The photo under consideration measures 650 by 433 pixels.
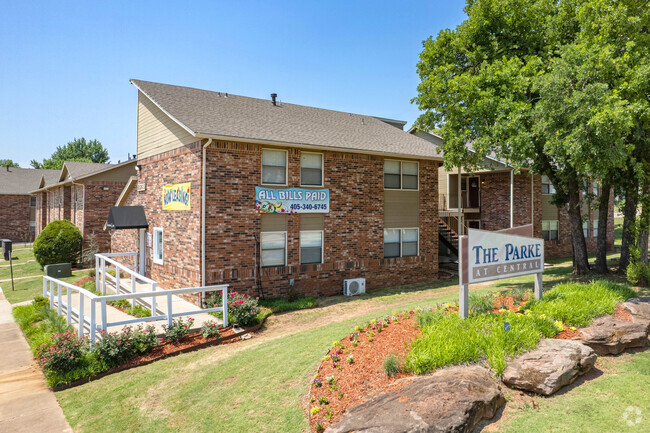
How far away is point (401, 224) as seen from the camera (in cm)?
1719

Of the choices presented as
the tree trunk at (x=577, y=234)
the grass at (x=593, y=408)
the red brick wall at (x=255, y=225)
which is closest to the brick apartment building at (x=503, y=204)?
A: the red brick wall at (x=255, y=225)

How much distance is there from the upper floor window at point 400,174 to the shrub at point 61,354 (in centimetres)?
1228

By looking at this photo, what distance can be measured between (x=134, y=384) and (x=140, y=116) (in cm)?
1353

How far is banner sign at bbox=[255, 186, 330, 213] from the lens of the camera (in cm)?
1364

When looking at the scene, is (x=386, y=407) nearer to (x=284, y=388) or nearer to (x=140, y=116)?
(x=284, y=388)

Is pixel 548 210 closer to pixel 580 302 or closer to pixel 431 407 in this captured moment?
pixel 580 302

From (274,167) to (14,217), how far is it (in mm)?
40305

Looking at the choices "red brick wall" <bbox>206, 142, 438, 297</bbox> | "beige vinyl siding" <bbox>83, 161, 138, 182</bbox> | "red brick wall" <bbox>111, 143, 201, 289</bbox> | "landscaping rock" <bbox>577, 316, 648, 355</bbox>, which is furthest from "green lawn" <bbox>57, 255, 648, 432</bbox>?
"beige vinyl siding" <bbox>83, 161, 138, 182</bbox>

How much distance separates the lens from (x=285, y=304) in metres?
13.1

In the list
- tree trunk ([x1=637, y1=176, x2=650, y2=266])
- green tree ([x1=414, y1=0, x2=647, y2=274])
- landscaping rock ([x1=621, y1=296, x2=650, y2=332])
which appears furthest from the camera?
tree trunk ([x1=637, y1=176, x2=650, y2=266])

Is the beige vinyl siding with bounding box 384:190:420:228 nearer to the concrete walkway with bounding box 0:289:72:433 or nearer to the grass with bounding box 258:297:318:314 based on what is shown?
the grass with bounding box 258:297:318:314

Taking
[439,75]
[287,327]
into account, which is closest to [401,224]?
[439,75]

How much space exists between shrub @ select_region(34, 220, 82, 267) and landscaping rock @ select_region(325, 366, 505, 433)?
2373cm

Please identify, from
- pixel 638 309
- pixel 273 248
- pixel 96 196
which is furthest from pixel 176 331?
pixel 96 196
